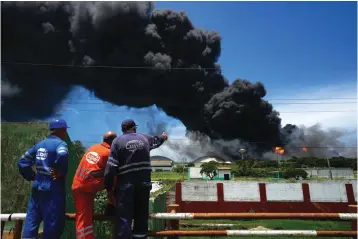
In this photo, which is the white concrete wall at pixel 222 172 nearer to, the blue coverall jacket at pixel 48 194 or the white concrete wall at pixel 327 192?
the white concrete wall at pixel 327 192

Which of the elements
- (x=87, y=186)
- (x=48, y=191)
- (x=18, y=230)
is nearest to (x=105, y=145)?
(x=87, y=186)

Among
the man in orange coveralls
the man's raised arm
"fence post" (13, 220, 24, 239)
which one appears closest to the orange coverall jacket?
the man in orange coveralls

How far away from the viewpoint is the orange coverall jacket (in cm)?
306

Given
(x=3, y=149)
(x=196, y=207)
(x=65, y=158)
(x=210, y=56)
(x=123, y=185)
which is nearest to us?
(x=123, y=185)

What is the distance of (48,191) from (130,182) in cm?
88

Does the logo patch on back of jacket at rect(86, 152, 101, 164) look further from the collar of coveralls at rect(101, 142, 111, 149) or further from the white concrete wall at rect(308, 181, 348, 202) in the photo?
the white concrete wall at rect(308, 181, 348, 202)

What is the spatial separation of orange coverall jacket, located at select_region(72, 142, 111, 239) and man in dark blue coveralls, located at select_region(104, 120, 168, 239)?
0.64 ft

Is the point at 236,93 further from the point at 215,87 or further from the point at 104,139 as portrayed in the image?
the point at 104,139

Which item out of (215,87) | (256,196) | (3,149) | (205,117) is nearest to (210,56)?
(215,87)

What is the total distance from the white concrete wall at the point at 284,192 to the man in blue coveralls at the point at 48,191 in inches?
830

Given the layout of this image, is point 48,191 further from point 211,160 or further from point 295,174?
point 211,160

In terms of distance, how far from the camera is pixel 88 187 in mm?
3125

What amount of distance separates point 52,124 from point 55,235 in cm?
120

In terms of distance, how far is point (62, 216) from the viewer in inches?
124
